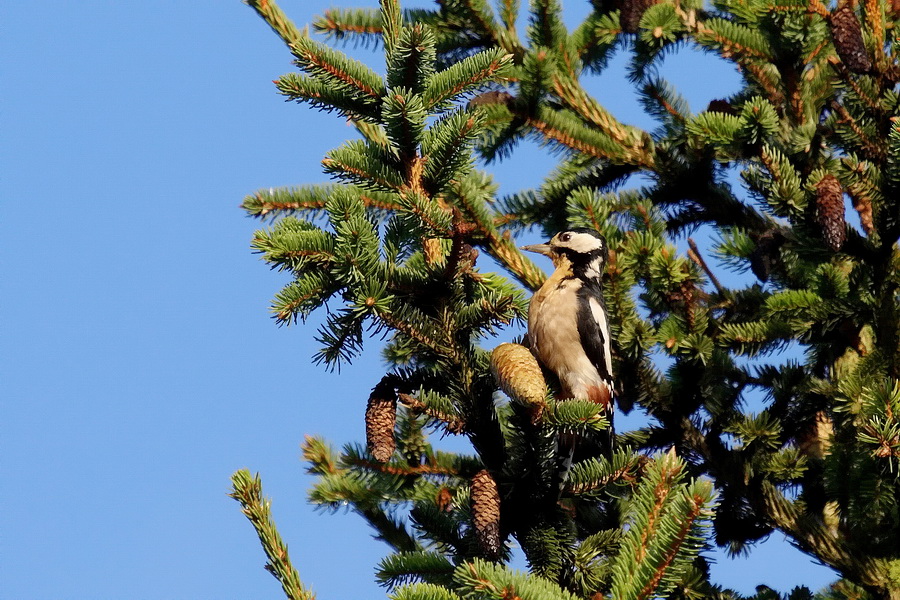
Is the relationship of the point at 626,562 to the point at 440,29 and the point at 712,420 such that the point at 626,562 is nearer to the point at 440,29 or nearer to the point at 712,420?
the point at 712,420

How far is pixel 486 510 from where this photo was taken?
275 cm

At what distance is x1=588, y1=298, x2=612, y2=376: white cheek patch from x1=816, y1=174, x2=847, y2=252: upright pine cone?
3.04 feet

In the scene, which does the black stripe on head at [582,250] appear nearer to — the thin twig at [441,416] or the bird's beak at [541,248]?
the bird's beak at [541,248]

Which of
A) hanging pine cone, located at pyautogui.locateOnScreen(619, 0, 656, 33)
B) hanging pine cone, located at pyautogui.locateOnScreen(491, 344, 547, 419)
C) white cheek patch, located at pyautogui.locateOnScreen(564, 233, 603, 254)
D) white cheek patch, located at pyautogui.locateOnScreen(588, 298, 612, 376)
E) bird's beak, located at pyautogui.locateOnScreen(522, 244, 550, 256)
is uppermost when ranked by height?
hanging pine cone, located at pyautogui.locateOnScreen(619, 0, 656, 33)

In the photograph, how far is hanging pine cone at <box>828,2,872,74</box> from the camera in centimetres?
395

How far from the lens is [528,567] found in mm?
2992

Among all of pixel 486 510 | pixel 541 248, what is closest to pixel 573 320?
pixel 541 248

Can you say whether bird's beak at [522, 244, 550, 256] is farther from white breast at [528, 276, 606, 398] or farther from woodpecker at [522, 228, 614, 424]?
white breast at [528, 276, 606, 398]

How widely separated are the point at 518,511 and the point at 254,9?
187 centimetres

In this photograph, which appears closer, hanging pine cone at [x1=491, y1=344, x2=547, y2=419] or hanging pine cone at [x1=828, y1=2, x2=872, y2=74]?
hanging pine cone at [x1=491, y1=344, x2=547, y2=419]

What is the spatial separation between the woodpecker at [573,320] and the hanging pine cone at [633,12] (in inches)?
42.9

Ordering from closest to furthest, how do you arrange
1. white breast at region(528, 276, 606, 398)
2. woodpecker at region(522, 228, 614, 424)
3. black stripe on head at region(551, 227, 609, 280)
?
black stripe on head at region(551, 227, 609, 280), woodpecker at region(522, 228, 614, 424), white breast at region(528, 276, 606, 398)

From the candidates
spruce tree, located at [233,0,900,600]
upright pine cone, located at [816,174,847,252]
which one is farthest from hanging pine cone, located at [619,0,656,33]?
upright pine cone, located at [816,174,847,252]

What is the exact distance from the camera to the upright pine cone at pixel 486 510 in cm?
275
